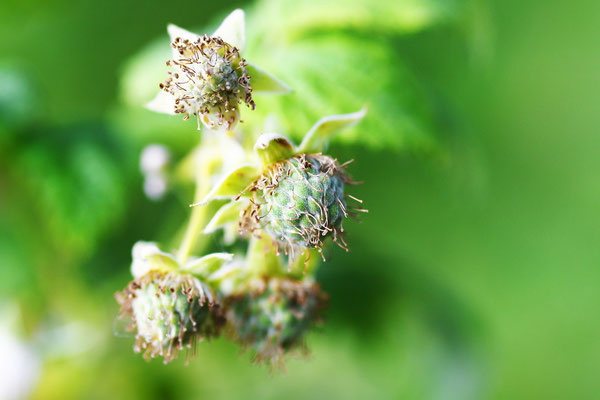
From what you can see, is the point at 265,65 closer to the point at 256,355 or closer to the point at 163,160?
the point at 163,160

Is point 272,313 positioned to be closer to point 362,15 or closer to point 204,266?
point 204,266

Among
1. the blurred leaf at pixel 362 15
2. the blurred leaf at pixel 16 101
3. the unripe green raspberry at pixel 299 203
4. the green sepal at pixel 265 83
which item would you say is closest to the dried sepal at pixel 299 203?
the unripe green raspberry at pixel 299 203

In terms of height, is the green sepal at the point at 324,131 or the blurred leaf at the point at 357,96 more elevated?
the blurred leaf at the point at 357,96

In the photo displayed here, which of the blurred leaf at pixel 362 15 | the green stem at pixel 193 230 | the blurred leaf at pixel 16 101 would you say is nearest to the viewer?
the green stem at pixel 193 230

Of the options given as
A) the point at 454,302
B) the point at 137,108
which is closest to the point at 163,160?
the point at 137,108

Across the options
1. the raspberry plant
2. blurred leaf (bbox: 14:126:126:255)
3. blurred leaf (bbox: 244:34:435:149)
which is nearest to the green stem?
the raspberry plant

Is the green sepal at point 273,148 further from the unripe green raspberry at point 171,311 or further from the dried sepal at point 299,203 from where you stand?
the unripe green raspberry at point 171,311

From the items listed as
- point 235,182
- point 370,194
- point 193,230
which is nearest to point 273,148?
point 235,182

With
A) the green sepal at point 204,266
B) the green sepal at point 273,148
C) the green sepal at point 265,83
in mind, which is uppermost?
the green sepal at point 265,83
